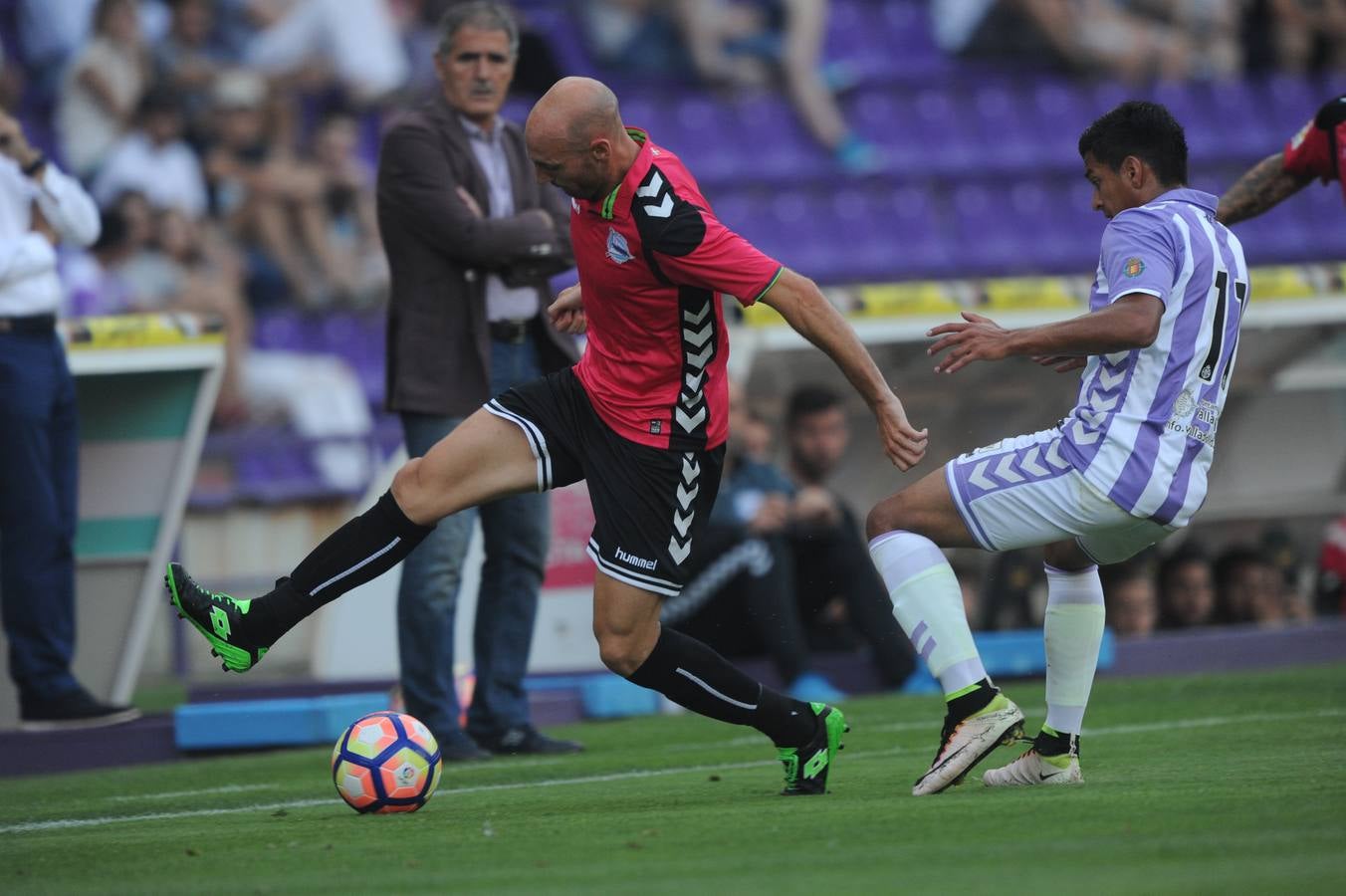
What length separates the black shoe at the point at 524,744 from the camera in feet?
23.8

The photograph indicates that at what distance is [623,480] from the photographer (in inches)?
214

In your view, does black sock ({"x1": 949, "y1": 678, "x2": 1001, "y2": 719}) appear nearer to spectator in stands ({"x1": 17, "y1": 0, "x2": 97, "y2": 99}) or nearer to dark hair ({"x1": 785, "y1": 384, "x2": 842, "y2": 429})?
dark hair ({"x1": 785, "y1": 384, "x2": 842, "y2": 429})

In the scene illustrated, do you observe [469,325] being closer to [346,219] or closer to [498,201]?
[498,201]

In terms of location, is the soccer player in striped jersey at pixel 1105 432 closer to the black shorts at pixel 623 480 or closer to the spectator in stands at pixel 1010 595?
the black shorts at pixel 623 480

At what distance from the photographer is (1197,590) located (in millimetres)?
11125

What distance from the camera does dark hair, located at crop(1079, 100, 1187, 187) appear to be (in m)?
5.25

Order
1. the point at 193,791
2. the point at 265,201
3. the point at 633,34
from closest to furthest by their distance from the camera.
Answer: the point at 193,791 → the point at 265,201 → the point at 633,34

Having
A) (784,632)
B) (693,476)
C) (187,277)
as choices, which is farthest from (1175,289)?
(187,277)

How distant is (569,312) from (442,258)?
1.32 metres

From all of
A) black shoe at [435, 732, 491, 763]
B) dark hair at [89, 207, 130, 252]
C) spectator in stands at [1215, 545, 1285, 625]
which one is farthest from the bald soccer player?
dark hair at [89, 207, 130, 252]

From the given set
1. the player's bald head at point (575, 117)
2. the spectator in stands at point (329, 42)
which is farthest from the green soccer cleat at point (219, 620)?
the spectator in stands at point (329, 42)

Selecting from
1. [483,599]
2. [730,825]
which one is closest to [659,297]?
[730,825]

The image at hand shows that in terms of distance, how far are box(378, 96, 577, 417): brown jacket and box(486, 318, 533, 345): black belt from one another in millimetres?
84

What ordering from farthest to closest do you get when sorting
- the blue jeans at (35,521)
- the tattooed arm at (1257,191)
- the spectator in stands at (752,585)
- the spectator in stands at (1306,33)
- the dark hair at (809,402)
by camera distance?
the spectator in stands at (1306,33)
the dark hair at (809,402)
the spectator in stands at (752,585)
the blue jeans at (35,521)
the tattooed arm at (1257,191)
